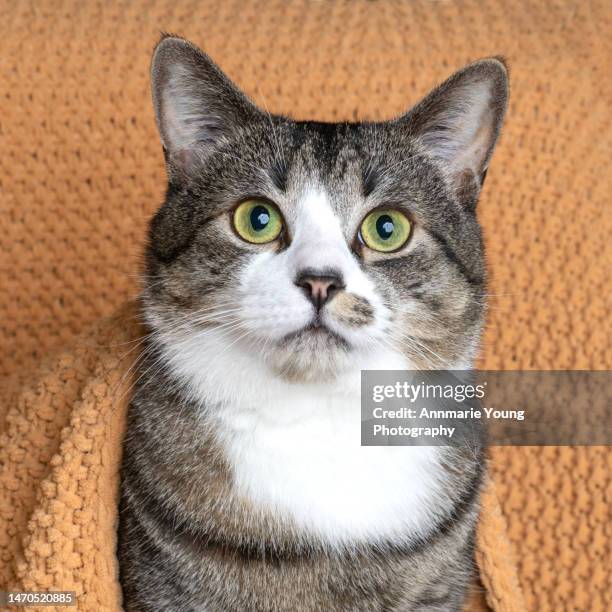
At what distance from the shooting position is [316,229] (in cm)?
87

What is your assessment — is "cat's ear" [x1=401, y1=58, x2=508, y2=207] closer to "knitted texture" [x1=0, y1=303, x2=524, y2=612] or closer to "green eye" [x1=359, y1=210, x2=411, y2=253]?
"green eye" [x1=359, y1=210, x2=411, y2=253]

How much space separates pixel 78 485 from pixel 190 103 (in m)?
0.43

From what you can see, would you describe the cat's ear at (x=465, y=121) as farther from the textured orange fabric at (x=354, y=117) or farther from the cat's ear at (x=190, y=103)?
the textured orange fabric at (x=354, y=117)

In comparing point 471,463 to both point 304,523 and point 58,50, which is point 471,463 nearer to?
point 304,523

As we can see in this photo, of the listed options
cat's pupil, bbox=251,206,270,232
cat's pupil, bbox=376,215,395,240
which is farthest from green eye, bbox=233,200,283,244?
cat's pupil, bbox=376,215,395,240

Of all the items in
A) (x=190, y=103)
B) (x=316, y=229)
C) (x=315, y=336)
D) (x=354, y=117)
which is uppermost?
(x=354, y=117)

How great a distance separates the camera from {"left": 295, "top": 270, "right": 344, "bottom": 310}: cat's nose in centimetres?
81

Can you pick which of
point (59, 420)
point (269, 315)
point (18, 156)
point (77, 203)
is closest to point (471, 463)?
point (269, 315)

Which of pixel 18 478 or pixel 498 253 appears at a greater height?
pixel 498 253

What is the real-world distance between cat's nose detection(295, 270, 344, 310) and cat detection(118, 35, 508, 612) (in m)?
0.03

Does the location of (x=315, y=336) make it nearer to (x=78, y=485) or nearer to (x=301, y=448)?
(x=301, y=448)

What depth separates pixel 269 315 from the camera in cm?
83

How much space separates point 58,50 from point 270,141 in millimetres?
611

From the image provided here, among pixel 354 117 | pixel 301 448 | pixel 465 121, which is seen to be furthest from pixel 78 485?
pixel 354 117
